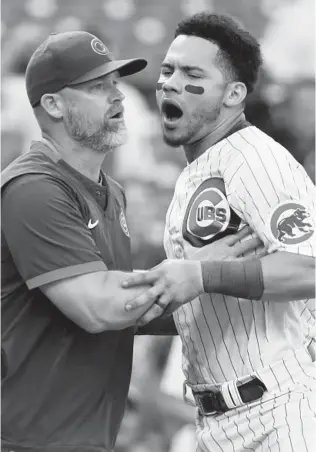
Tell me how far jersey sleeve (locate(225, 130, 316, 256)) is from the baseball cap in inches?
17.0

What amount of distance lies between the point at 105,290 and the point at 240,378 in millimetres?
389

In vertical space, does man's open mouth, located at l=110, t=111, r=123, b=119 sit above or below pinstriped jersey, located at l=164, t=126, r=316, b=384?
above

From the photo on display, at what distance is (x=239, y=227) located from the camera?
6.73ft

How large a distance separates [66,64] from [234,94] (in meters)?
0.45

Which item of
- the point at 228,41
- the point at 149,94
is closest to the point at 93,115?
the point at 228,41

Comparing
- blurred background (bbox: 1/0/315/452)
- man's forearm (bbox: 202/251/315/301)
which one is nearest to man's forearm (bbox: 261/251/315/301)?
man's forearm (bbox: 202/251/315/301)

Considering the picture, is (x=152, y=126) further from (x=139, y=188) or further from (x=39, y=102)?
(x=39, y=102)

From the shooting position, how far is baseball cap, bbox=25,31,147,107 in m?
2.13

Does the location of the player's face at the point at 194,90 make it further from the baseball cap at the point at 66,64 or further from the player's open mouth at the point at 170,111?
the baseball cap at the point at 66,64

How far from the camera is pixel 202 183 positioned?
6.97 ft

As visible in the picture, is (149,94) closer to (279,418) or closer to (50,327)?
(50,327)

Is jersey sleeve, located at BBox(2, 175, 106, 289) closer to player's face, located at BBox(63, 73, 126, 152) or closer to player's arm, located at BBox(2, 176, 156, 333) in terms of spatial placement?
player's arm, located at BBox(2, 176, 156, 333)

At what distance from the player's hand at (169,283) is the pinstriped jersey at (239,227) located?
16cm

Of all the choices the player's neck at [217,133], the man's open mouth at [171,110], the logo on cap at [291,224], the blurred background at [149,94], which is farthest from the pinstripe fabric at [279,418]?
the blurred background at [149,94]
